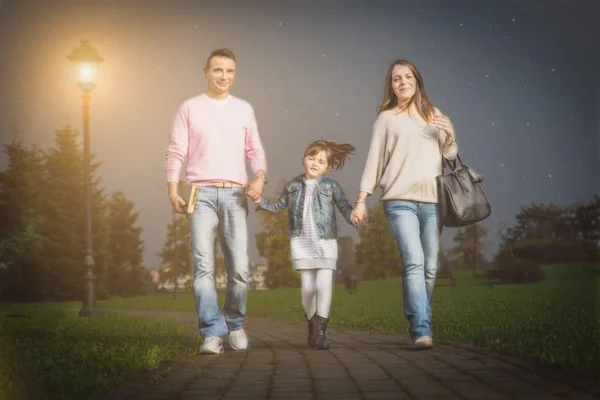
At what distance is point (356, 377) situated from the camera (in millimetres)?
4598

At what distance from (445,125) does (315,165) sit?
2.78 ft

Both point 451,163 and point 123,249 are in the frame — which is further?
point 123,249

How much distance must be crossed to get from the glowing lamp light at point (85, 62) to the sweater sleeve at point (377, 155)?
5.67 ft

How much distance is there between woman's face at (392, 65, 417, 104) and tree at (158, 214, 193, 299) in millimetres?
1539

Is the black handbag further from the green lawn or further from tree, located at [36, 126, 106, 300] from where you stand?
tree, located at [36, 126, 106, 300]

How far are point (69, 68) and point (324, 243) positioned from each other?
1901mm

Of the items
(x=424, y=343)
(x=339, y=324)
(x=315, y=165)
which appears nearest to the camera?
(x=424, y=343)

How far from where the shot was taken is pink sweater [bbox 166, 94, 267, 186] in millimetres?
5590

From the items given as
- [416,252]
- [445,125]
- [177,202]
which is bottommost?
[416,252]

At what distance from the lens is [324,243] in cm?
577

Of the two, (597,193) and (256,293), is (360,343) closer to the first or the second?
(256,293)

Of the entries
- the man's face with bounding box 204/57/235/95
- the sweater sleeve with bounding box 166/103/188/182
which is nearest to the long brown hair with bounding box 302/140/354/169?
the man's face with bounding box 204/57/235/95

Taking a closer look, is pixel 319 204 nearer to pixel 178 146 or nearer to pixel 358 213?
pixel 358 213

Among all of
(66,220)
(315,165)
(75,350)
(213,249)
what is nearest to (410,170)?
(315,165)
